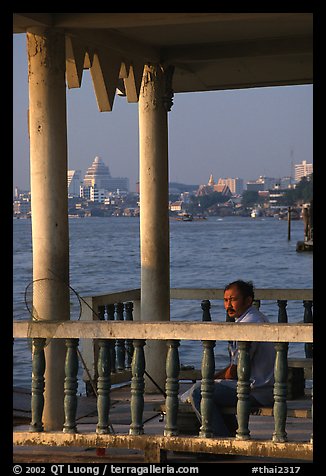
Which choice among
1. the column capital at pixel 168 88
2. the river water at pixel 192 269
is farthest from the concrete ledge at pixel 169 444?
the river water at pixel 192 269

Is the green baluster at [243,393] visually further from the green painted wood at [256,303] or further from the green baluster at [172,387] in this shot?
the green painted wood at [256,303]

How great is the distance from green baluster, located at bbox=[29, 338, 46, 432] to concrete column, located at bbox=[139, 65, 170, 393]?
3018 mm

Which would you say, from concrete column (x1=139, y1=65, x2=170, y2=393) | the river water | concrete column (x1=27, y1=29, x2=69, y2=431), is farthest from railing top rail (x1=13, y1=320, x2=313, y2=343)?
the river water

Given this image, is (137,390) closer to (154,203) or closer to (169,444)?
(169,444)

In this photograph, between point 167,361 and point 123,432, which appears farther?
point 123,432

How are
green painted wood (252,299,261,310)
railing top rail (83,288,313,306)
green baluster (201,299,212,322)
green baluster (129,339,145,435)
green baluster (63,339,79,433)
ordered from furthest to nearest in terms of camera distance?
green baluster (201,299,212,322) → railing top rail (83,288,313,306) → green painted wood (252,299,261,310) → green baluster (63,339,79,433) → green baluster (129,339,145,435)

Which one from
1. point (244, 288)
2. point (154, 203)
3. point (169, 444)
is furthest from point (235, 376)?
point (154, 203)

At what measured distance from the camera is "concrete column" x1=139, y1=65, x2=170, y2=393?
11086mm

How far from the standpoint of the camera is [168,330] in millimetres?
7762

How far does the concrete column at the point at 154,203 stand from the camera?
11086 mm

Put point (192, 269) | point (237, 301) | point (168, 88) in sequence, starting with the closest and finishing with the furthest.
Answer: point (237, 301) → point (168, 88) → point (192, 269)

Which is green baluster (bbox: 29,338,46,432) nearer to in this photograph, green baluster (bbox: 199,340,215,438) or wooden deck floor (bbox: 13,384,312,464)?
wooden deck floor (bbox: 13,384,312,464)

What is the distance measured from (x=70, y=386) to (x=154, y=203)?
3.50 metres

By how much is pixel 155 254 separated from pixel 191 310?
35.8 m
